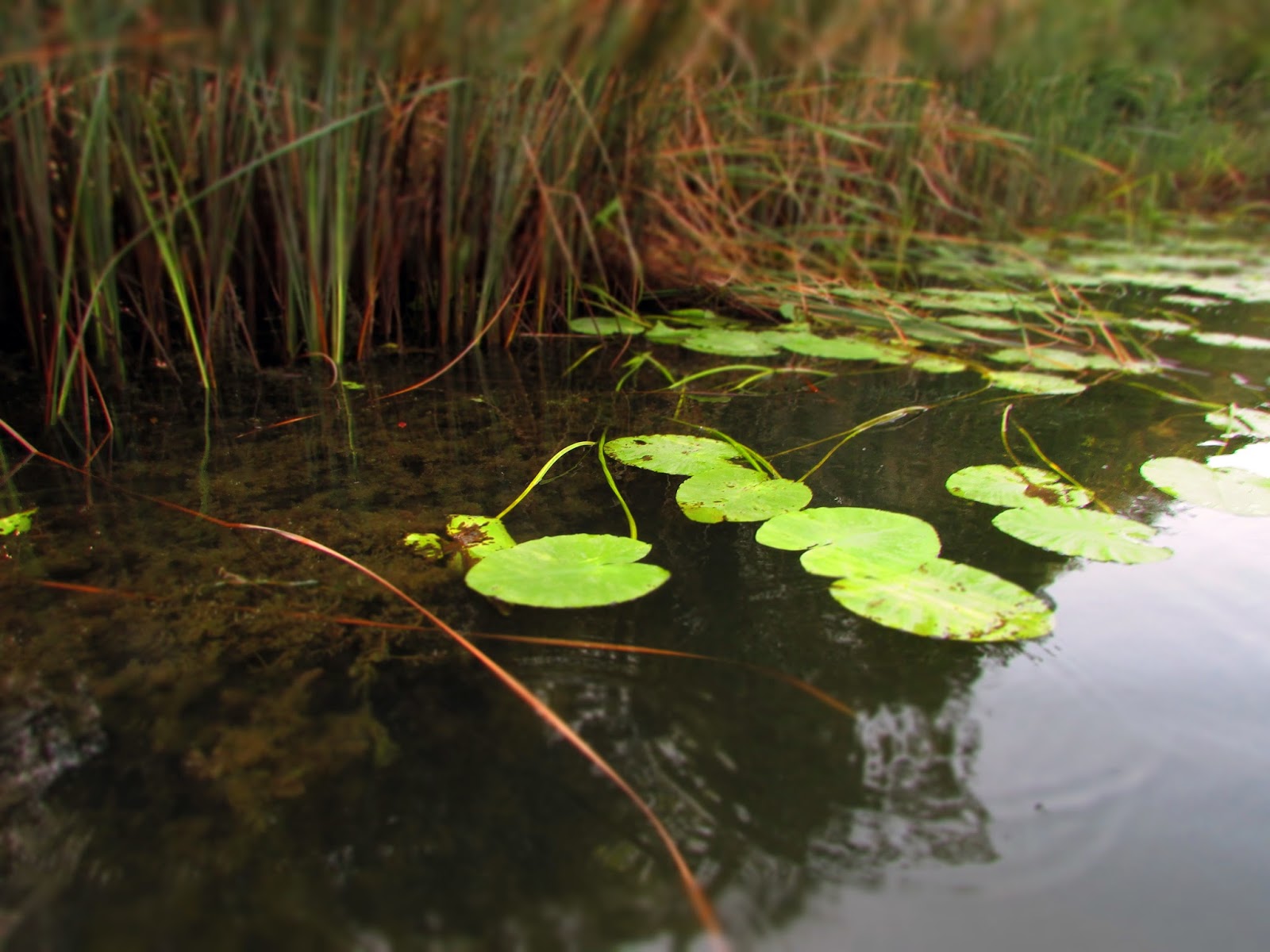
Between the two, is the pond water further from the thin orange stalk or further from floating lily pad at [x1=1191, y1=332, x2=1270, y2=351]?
floating lily pad at [x1=1191, y1=332, x2=1270, y2=351]

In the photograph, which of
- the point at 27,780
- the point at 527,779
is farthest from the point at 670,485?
the point at 27,780

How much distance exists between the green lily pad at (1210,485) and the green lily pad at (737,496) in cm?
43

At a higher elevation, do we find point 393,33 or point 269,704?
point 393,33

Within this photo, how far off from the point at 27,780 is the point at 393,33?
3.59 ft

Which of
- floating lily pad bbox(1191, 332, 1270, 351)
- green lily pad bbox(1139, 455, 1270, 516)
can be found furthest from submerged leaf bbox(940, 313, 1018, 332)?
green lily pad bbox(1139, 455, 1270, 516)

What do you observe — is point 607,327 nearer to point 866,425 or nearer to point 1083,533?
point 866,425

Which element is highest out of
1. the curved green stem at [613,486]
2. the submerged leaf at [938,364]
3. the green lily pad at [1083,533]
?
the green lily pad at [1083,533]

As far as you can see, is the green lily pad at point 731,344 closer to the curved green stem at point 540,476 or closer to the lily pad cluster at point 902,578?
the curved green stem at point 540,476

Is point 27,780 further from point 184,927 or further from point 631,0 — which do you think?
point 631,0

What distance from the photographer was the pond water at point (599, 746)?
44 centimetres

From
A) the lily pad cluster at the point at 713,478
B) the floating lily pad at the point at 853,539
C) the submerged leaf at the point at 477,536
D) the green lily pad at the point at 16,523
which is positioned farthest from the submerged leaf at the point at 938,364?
the green lily pad at the point at 16,523

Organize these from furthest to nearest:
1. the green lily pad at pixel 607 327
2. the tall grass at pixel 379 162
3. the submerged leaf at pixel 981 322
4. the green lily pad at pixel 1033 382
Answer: the submerged leaf at pixel 981 322 → the green lily pad at pixel 607 327 → the green lily pad at pixel 1033 382 → the tall grass at pixel 379 162

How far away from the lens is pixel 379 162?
1448mm

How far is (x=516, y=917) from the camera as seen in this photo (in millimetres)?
433
